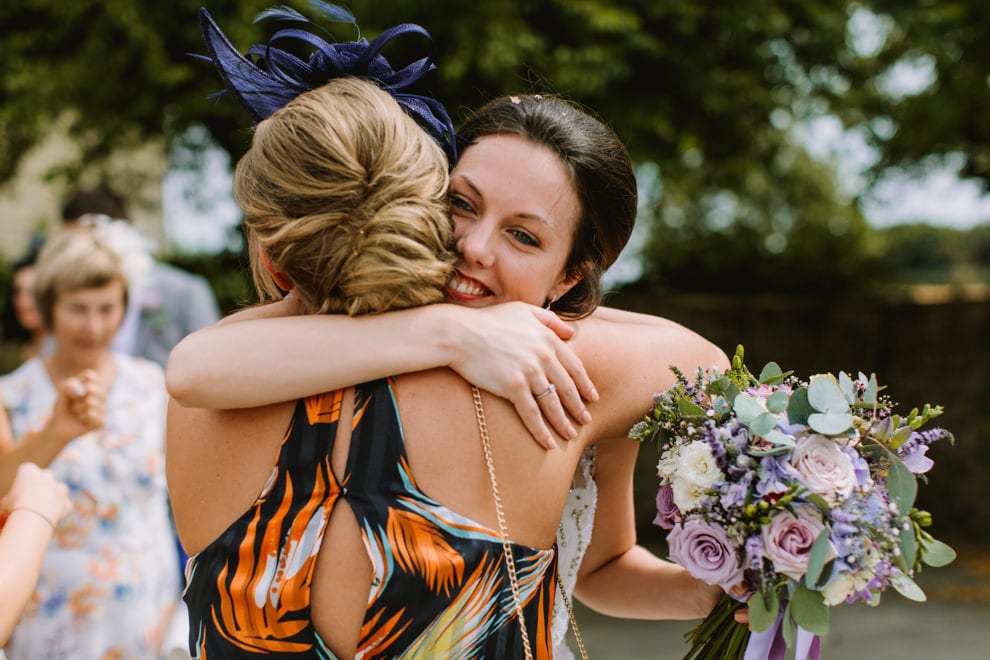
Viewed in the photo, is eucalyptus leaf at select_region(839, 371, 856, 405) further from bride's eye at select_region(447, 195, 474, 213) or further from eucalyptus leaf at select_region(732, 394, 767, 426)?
bride's eye at select_region(447, 195, 474, 213)

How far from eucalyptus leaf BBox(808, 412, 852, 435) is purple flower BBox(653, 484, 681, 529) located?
335 millimetres

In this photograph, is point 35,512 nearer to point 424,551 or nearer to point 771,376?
point 424,551

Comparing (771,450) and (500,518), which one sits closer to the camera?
(500,518)

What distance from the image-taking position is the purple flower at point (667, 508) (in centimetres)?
199

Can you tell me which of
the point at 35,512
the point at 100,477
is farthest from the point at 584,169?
the point at 100,477

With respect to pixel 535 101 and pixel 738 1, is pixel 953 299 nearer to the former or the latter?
pixel 738 1

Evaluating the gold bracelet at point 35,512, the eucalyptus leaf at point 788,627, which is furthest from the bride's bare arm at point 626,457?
the gold bracelet at point 35,512

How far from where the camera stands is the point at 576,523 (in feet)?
7.11

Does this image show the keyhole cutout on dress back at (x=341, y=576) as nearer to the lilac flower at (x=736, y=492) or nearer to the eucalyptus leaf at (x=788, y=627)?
the lilac flower at (x=736, y=492)

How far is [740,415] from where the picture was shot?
6.04 ft

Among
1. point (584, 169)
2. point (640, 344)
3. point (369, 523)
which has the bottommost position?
point (369, 523)

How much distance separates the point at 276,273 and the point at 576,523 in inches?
34.2

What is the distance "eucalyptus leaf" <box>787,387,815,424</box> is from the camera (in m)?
1.87

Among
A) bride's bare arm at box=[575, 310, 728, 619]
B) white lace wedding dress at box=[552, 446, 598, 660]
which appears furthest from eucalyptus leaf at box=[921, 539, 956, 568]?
white lace wedding dress at box=[552, 446, 598, 660]
